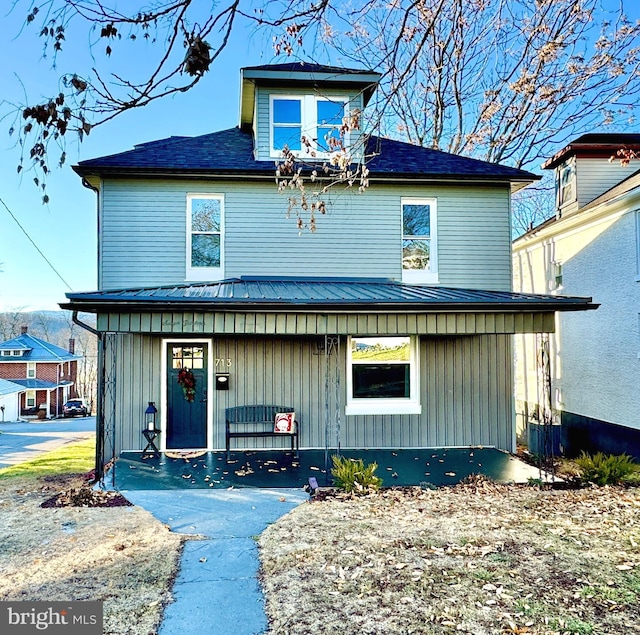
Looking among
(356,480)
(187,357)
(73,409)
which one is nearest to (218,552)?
(356,480)

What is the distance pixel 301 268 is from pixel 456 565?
6.67 meters

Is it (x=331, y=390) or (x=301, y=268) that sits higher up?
(x=301, y=268)

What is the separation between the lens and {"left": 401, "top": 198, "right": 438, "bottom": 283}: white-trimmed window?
1059cm

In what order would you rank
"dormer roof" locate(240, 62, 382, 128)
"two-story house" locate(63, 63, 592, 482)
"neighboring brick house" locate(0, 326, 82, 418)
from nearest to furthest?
"two-story house" locate(63, 63, 592, 482) → "dormer roof" locate(240, 62, 382, 128) → "neighboring brick house" locate(0, 326, 82, 418)

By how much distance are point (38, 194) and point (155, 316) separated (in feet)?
14.4

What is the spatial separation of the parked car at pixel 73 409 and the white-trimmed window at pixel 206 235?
3791 cm

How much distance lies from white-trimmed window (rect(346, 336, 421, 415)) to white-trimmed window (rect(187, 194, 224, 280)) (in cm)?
319

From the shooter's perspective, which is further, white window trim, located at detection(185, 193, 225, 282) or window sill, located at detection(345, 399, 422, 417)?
window sill, located at detection(345, 399, 422, 417)

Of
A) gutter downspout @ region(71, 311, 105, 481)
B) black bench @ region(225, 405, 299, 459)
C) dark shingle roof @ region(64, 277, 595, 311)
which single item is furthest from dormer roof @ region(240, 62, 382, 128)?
black bench @ region(225, 405, 299, 459)

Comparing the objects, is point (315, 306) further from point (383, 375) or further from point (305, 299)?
point (383, 375)

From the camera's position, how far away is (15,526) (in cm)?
590

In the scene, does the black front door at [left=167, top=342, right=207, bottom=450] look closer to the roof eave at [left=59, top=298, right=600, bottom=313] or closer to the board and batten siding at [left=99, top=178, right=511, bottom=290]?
the board and batten siding at [left=99, top=178, right=511, bottom=290]

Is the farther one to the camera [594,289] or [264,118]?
[594,289]

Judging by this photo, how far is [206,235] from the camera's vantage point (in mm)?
10156
